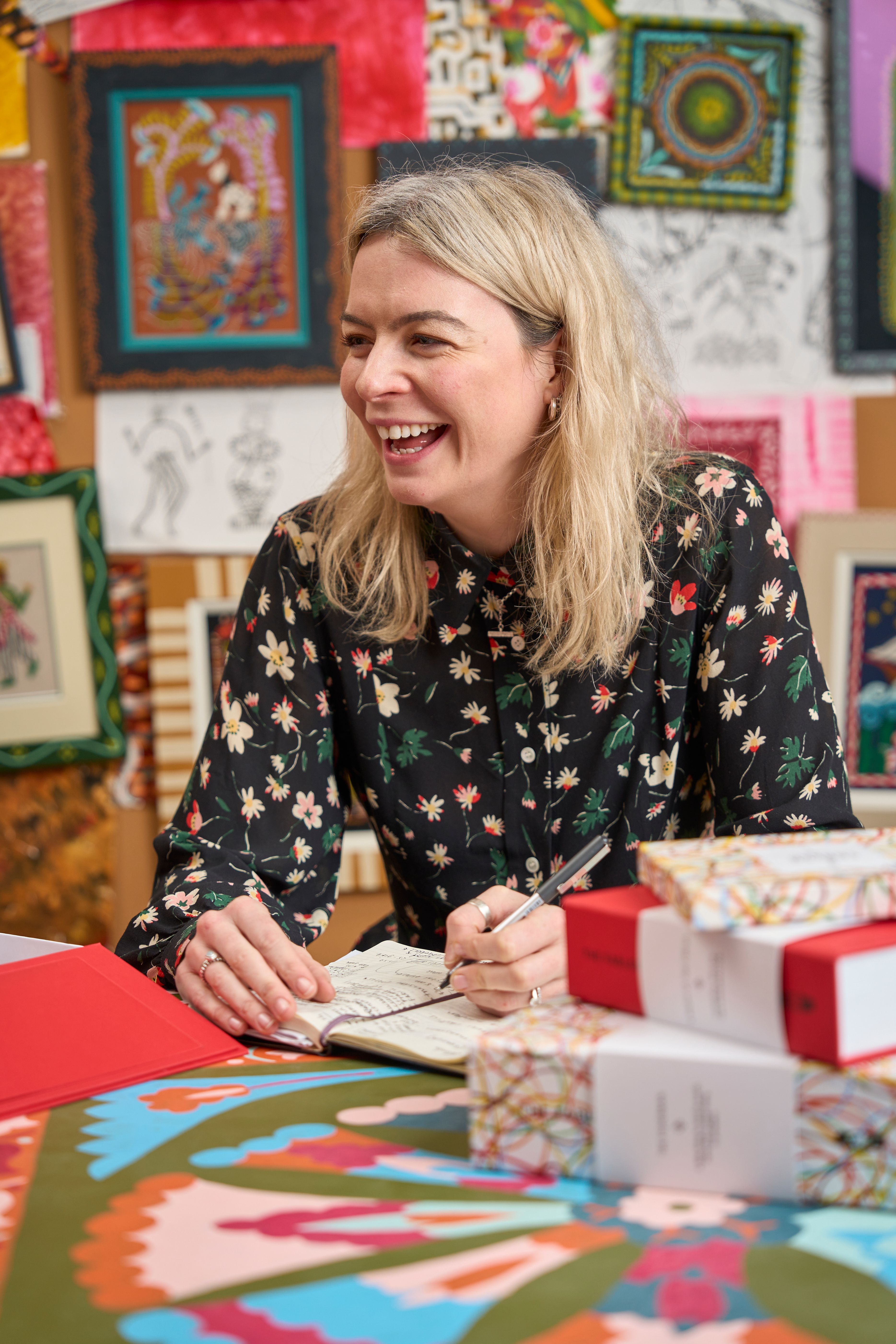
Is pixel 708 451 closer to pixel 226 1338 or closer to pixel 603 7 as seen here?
Answer: pixel 226 1338

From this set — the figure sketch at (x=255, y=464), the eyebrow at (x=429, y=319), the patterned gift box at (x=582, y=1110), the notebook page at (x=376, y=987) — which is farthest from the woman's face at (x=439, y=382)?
the figure sketch at (x=255, y=464)

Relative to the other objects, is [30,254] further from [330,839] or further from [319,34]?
[330,839]

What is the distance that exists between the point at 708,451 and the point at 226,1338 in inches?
46.3

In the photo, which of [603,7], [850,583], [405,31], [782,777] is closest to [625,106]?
[603,7]

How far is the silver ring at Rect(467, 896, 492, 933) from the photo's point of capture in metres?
0.97

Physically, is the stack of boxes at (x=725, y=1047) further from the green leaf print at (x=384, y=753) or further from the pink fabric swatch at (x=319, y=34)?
the pink fabric swatch at (x=319, y=34)

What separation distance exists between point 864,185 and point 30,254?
1759 millimetres

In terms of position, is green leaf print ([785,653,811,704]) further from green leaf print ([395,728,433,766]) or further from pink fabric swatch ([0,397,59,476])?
pink fabric swatch ([0,397,59,476])

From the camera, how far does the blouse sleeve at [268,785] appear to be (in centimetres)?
114

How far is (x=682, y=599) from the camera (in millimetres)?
1280

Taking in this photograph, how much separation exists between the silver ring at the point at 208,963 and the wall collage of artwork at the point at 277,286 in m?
1.50

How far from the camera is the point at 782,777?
118 centimetres

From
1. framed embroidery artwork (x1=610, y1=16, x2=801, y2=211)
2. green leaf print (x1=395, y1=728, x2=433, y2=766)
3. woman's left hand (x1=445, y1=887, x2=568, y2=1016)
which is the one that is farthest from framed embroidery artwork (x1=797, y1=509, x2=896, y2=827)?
woman's left hand (x1=445, y1=887, x2=568, y2=1016)

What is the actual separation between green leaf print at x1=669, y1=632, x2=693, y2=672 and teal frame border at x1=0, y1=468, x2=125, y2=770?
153 cm
